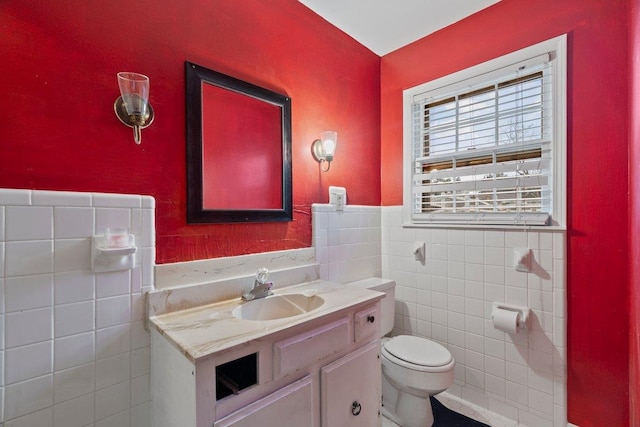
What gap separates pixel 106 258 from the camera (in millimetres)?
1081

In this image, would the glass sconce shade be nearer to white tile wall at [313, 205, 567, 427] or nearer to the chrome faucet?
the chrome faucet

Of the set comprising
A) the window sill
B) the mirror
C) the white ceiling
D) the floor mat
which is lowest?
the floor mat

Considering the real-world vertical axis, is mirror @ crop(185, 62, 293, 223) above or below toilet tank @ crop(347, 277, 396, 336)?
above

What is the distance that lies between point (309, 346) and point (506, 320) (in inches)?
48.7

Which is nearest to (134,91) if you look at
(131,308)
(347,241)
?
(131,308)

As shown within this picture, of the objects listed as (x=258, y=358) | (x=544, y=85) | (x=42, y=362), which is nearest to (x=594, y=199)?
(x=544, y=85)

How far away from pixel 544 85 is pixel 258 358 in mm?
2035

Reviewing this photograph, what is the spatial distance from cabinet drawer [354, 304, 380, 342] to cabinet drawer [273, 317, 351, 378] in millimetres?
66

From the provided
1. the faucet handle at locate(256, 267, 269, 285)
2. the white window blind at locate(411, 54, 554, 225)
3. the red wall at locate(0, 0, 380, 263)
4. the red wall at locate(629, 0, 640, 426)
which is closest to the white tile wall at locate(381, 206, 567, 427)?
the white window blind at locate(411, 54, 554, 225)

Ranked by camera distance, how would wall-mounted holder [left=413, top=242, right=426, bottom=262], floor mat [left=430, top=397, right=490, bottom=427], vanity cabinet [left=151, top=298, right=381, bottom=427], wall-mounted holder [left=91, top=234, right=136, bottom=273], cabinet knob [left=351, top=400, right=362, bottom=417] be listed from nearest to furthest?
vanity cabinet [left=151, top=298, right=381, bottom=427] < wall-mounted holder [left=91, top=234, right=136, bottom=273] < cabinet knob [left=351, top=400, right=362, bottom=417] < floor mat [left=430, top=397, right=490, bottom=427] < wall-mounted holder [left=413, top=242, right=426, bottom=262]

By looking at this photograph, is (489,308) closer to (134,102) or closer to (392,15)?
(392,15)

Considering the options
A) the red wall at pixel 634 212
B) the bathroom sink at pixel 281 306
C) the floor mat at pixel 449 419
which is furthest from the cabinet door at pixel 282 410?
the red wall at pixel 634 212

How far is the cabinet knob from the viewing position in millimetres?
1342

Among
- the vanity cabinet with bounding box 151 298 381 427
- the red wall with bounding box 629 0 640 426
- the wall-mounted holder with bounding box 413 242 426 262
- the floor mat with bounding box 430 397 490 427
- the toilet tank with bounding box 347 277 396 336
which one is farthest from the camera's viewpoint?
the wall-mounted holder with bounding box 413 242 426 262
